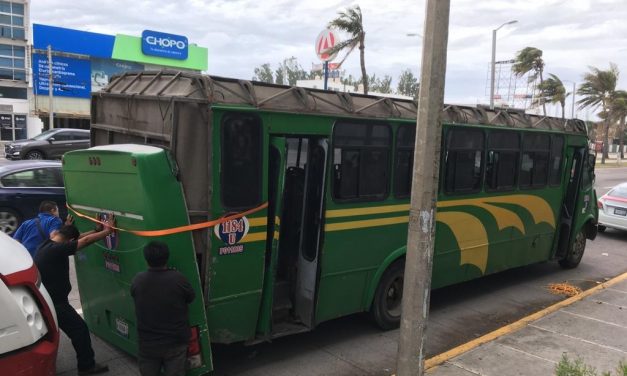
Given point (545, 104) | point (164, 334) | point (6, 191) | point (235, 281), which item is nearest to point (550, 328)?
point (235, 281)

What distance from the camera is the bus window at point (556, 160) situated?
884 cm

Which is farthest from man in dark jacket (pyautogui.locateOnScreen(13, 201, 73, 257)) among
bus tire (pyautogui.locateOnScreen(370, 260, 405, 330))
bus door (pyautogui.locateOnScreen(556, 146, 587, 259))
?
bus door (pyautogui.locateOnScreen(556, 146, 587, 259))

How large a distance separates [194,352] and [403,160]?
3.25 m

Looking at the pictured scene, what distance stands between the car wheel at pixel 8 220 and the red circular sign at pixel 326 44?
59.1 ft

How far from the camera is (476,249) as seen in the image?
7457 millimetres

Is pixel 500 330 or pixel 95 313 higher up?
pixel 95 313

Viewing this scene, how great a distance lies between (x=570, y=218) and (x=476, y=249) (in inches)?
122

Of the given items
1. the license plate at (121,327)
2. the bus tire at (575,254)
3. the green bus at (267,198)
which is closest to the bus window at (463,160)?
the green bus at (267,198)

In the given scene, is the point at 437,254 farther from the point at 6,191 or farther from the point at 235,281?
the point at 6,191

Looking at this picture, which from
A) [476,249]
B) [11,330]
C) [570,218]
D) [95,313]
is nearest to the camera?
[11,330]

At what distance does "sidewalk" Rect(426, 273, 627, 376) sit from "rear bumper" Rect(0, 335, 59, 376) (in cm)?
334

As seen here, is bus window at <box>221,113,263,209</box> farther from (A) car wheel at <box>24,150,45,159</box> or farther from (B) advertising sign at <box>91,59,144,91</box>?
(B) advertising sign at <box>91,59,144,91</box>

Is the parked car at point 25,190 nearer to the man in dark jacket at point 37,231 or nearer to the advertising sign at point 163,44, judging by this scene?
the man in dark jacket at point 37,231

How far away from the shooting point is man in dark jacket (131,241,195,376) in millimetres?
3869
